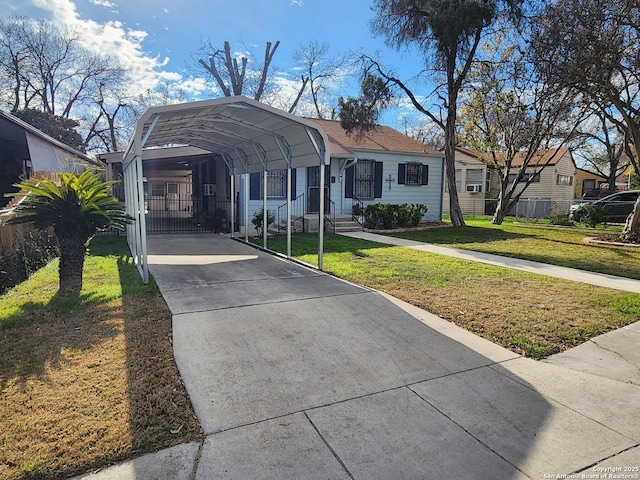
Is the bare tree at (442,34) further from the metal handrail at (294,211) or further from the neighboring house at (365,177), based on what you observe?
the metal handrail at (294,211)

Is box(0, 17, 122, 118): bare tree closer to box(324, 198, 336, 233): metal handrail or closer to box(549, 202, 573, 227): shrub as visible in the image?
box(324, 198, 336, 233): metal handrail

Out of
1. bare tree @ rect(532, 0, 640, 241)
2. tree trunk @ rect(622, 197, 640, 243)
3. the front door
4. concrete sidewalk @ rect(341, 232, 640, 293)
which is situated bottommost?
concrete sidewalk @ rect(341, 232, 640, 293)

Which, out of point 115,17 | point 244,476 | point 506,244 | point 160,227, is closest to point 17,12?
point 115,17

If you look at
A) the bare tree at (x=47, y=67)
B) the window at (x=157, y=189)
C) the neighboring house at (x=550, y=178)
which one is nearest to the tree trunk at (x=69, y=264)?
the window at (x=157, y=189)

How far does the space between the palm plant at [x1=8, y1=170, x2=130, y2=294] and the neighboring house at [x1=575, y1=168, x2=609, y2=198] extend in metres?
36.9

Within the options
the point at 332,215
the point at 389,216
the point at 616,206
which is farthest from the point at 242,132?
the point at 616,206

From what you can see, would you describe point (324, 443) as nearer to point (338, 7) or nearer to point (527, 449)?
point (527, 449)

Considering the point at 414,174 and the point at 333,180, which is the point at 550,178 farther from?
the point at 333,180

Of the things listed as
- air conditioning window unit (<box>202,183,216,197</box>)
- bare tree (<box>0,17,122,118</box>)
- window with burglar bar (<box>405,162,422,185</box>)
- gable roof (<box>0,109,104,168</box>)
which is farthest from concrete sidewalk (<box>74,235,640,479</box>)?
bare tree (<box>0,17,122,118</box>)

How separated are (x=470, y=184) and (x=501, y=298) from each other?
2056 centimetres

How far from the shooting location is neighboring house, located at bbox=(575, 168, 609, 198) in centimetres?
3362

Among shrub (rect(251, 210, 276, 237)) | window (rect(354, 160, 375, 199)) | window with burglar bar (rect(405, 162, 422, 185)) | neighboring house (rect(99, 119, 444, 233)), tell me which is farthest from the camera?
window with burglar bar (rect(405, 162, 422, 185))

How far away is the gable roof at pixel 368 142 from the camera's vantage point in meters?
14.6

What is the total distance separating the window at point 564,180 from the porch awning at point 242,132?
77.7 ft
